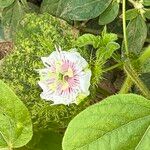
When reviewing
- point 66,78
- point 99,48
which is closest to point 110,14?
point 99,48

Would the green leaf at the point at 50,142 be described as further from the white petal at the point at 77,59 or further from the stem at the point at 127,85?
the white petal at the point at 77,59

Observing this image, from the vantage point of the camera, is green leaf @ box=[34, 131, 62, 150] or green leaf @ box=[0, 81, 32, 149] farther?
green leaf @ box=[34, 131, 62, 150]

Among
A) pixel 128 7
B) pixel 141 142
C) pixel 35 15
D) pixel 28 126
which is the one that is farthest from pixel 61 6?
pixel 141 142

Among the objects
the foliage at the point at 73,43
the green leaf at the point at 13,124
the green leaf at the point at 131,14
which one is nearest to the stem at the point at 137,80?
the foliage at the point at 73,43

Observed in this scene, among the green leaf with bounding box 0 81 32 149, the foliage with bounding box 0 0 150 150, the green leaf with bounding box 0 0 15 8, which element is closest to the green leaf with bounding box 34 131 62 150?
the foliage with bounding box 0 0 150 150

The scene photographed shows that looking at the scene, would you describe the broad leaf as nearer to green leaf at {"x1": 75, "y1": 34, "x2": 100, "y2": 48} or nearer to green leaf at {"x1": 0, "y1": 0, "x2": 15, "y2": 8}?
green leaf at {"x1": 75, "y1": 34, "x2": 100, "y2": 48}
